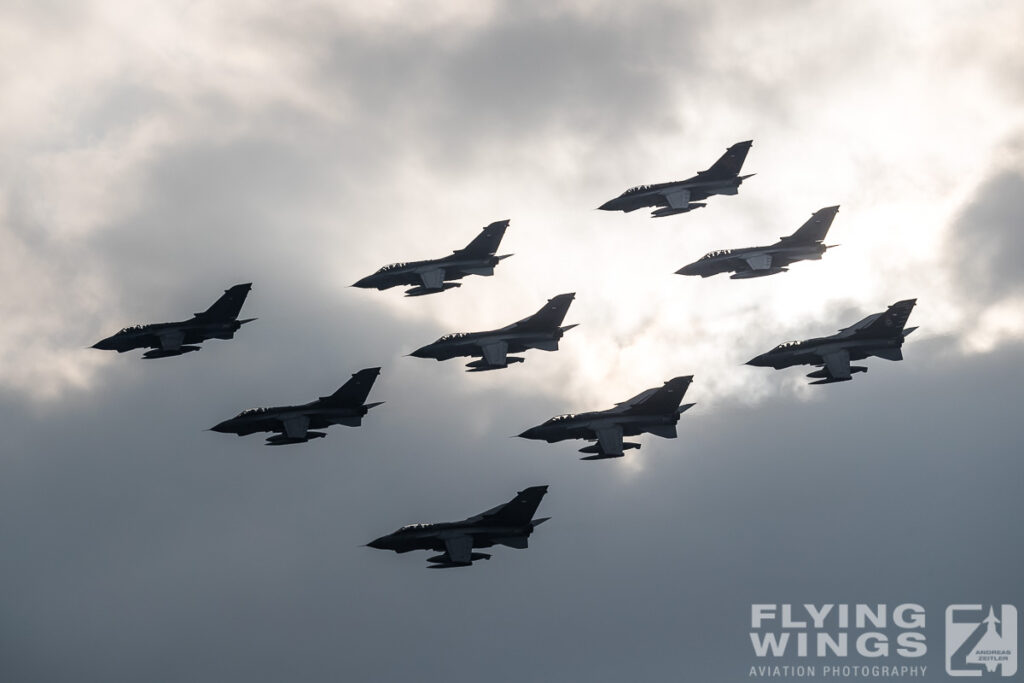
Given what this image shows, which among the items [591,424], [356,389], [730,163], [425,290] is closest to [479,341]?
[425,290]

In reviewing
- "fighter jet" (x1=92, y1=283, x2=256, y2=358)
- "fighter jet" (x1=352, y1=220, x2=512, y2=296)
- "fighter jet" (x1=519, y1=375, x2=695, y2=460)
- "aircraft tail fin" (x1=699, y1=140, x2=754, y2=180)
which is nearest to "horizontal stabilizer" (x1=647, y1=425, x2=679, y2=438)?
"fighter jet" (x1=519, y1=375, x2=695, y2=460)

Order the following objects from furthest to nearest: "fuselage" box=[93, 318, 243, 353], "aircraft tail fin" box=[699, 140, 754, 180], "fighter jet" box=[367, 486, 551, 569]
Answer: "aircraft tail fin" box=[699, 140, 754, 180], "fuselage" box=[93, 318, 243, 353], "fighter jet" box=[367, 486, 551, 569]

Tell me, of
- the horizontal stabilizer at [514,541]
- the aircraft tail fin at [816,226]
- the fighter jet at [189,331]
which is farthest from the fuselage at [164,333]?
the aircraft tail fin at [816,226]

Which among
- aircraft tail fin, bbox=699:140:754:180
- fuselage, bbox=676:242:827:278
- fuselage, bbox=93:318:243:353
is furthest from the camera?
aircraft tail fin, bbox=699:140:754:180

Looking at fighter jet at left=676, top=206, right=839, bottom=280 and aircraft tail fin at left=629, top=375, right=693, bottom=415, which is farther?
fighter jet at left=676, top=206, right=839, bottom=280

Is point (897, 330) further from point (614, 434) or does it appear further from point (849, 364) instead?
point (614, 434)

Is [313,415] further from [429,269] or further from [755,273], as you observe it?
[755,273]

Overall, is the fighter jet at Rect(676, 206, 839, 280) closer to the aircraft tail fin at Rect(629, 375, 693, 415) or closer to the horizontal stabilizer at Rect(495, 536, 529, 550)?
the aircraft tail fin at Rect(629, 375, 693, 415)

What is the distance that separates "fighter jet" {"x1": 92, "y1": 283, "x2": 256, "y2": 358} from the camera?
566ft

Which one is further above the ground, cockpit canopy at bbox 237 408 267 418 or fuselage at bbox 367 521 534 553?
cockpit canopy at bbox 237 408 267 418

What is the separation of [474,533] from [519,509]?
18.1 feet

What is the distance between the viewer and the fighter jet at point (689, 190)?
18325 centimetres

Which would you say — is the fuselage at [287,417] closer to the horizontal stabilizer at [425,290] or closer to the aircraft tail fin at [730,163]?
the horizontal stabilizer at [425,290]

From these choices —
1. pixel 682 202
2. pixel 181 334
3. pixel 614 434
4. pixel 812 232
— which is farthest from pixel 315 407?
pixel 812 232
